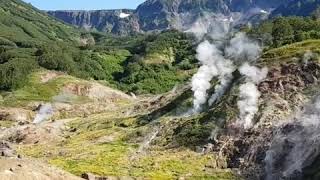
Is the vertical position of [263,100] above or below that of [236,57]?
below

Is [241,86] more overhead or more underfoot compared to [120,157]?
more overhead

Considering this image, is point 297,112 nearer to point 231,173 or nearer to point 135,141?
point 231,173

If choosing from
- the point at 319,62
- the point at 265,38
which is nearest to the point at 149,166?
the point at 319,62

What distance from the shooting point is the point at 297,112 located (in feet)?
306

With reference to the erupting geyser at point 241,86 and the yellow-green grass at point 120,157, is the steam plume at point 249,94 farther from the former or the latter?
the yellow-green grass at point 120,157

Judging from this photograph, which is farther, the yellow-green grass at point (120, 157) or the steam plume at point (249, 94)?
the steam plume at point (249, 94)

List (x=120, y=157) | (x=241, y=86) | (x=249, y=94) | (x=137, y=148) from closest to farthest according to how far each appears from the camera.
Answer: (x=120, y=157)
(x=249, y=94)
(x=137, y=148)
(x=241, y=86)

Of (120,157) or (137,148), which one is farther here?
(137,148)

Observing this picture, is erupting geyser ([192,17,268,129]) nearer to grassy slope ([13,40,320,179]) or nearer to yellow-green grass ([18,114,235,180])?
grassy slope ([13,40,320,179])

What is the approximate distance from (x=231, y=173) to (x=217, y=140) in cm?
880

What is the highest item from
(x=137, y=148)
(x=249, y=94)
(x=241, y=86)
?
(x=241, y=86)

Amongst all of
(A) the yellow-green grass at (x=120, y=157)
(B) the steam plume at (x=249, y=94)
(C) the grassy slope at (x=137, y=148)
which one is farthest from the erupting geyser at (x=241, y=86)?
(A) the yellow-green grass at (x=120, y=157)

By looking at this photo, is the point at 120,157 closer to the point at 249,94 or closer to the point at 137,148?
the point at 137,148

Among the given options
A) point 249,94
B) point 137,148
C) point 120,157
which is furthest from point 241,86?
point 120,157
